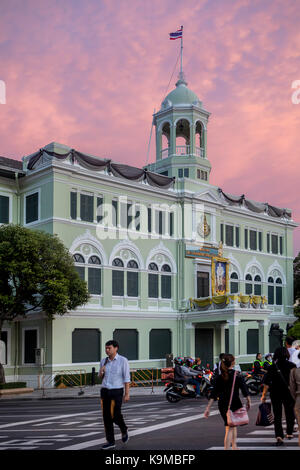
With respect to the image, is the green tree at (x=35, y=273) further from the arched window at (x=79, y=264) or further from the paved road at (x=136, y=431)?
the paved road at (x=136, y=431)

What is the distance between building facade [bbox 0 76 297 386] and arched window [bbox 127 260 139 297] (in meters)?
0.09

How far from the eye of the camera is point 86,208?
37.9 meters

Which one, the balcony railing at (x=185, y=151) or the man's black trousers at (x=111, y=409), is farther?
the balcony railing at (x=185, y=151)

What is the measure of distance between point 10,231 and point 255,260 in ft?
A: 83.8

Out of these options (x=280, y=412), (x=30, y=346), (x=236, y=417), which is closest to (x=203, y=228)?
(x=30, y=346)

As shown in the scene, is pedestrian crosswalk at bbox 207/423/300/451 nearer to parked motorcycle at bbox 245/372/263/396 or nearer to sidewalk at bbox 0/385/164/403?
parked motorcycle at bbox 245/372/263/396

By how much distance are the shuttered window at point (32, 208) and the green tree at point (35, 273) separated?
510 centimetres

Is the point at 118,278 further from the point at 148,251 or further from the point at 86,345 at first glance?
the point at 86,345

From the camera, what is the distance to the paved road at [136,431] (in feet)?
38.8

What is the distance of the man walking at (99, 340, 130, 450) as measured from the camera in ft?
36.9

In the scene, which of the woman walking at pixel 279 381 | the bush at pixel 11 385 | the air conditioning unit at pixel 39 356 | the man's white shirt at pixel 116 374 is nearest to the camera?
the man's white shirt at pixel 116 374

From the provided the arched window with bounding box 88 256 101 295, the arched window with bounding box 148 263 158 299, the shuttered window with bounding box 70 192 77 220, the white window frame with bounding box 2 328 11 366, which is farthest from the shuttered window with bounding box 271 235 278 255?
the white window frame with bounding box 2 328 11 366

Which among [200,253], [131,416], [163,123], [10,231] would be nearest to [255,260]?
[200,253]

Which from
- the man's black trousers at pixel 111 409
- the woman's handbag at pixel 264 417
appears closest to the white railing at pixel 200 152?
the woman's handbag at pixel 264 417
